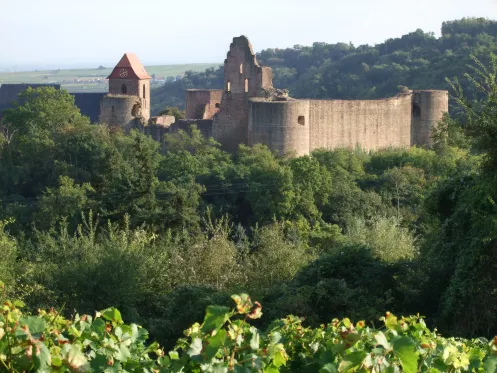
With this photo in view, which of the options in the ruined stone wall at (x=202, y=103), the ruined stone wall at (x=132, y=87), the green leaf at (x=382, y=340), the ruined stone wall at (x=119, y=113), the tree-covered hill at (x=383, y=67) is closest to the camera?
the green leaf at (x=382, y=340)

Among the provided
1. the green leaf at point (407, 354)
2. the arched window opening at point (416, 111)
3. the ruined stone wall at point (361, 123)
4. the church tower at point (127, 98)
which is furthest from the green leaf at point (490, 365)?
the church tower at point (127, 98)

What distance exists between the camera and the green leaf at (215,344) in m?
6.88

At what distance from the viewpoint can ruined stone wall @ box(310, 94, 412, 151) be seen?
37.5 metres

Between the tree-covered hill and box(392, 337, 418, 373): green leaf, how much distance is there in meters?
50.9

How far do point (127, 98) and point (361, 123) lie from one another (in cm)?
894

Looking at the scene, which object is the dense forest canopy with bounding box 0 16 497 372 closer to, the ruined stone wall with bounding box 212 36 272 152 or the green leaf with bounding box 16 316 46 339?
the green leaf with bounding box 16 316 46 339

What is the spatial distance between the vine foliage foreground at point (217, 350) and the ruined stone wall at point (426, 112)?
33.3 m

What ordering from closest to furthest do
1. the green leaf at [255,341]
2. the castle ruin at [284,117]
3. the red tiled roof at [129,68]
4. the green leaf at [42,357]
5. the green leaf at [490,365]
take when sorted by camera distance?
the green leaf at [42,357], the green leaf at [255,341], the green leaf at [490,365], the castle ruin at [284,117], the red tiled roof at [129,68]

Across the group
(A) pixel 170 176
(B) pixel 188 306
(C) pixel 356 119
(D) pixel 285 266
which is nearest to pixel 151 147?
(A) pixel 170 176

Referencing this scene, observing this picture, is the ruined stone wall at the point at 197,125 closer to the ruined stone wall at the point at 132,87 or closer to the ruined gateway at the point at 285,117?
the ruined gateway at the point at 285,117

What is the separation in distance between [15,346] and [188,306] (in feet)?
33.7

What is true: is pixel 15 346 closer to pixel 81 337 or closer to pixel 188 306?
pixel 81 337

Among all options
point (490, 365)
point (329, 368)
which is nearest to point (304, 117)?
point (490, 365)

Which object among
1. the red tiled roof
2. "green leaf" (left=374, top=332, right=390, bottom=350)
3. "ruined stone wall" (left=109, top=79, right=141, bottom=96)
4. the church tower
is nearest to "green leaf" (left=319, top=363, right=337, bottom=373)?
"green leaf" (left=374, top=332, right=390, bottom=350)
